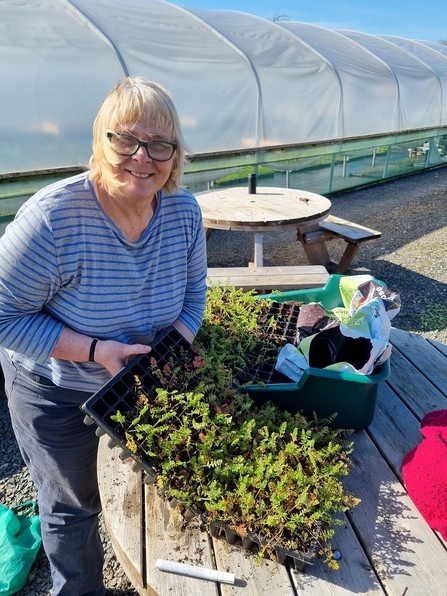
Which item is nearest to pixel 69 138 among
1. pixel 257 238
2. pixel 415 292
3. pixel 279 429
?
pixel 257 238

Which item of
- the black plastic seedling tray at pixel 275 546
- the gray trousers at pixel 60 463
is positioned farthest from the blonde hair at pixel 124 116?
the black plastic seedling tray at pixel 275 546

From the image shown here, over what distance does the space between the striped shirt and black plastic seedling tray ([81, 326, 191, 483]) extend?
0.15m

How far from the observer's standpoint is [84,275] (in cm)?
136

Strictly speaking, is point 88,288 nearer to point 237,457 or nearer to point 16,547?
point 237,457

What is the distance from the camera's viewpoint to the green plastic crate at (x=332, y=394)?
1.42 m

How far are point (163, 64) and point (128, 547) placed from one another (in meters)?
6.12

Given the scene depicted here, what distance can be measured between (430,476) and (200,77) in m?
6.28

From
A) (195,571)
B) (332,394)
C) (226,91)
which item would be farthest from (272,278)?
(226,91)

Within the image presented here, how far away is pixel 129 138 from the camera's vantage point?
1.31 metres

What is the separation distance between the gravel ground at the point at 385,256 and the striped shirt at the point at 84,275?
1277 millimetres

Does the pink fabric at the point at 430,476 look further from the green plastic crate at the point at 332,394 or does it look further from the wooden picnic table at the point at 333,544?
the green plastic crate at the point at 332,394

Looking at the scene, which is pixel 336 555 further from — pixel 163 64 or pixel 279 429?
pixel 163 64

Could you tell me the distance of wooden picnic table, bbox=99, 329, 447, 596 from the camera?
1057 millimetres

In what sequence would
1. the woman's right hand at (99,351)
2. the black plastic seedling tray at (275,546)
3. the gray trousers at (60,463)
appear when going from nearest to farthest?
the black plastic seedling tray at (275,546), the woman's right hand at (99,351), the gray trousers at (60,463)
